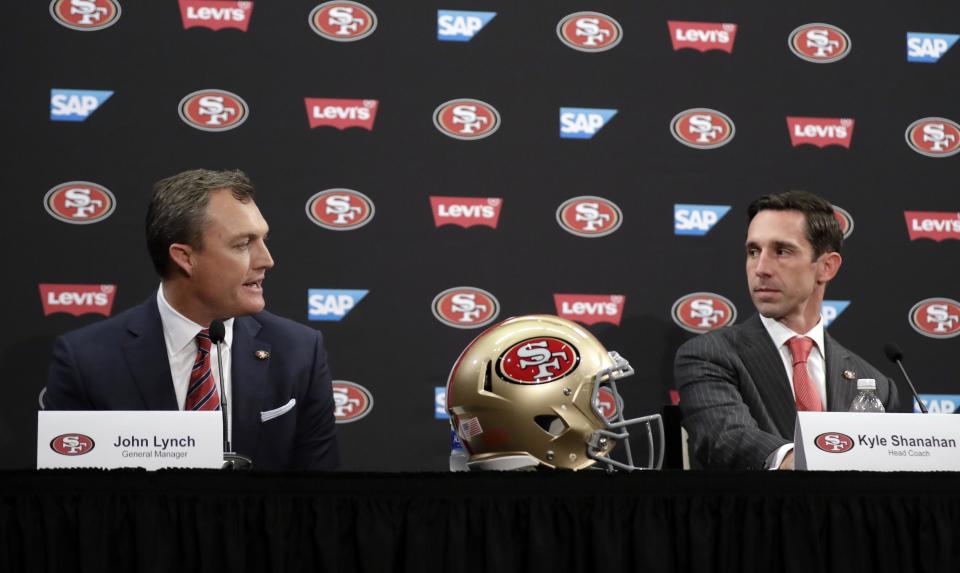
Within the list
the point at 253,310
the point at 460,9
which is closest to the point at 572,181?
the point at 460,9

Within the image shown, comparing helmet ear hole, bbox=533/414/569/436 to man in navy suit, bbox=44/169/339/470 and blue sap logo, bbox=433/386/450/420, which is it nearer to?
man in navy suit, bbox=44/169/339/470

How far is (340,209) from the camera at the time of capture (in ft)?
12.3

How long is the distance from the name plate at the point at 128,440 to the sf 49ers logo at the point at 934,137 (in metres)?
3.18

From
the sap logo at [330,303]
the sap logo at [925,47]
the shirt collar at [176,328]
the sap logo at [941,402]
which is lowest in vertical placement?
the sap logo at [941,402]

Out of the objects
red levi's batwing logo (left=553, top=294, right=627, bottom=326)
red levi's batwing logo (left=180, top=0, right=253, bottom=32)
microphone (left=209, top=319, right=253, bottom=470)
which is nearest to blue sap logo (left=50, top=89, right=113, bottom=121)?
red levi's batwing logo (left=180, top=0, right=253, bottom=32)

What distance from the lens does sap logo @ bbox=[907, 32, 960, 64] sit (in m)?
4.03

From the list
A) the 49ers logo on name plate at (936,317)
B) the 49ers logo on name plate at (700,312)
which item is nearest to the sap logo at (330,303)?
the 49ers logo on name plate at (700,312)

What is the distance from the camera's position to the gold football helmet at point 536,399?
2258mm

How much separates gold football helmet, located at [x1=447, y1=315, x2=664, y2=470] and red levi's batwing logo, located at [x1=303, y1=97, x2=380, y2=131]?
1.68 m

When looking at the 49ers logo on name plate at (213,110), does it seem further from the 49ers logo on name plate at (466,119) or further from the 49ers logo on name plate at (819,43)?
the 49ers logo on name plate at (819,43)

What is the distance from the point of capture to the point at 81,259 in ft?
11.9

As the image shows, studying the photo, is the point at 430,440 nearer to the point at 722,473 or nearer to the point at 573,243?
the point at 573,243

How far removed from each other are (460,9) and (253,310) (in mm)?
1622

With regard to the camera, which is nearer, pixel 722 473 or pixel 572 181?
pixel 722 473
